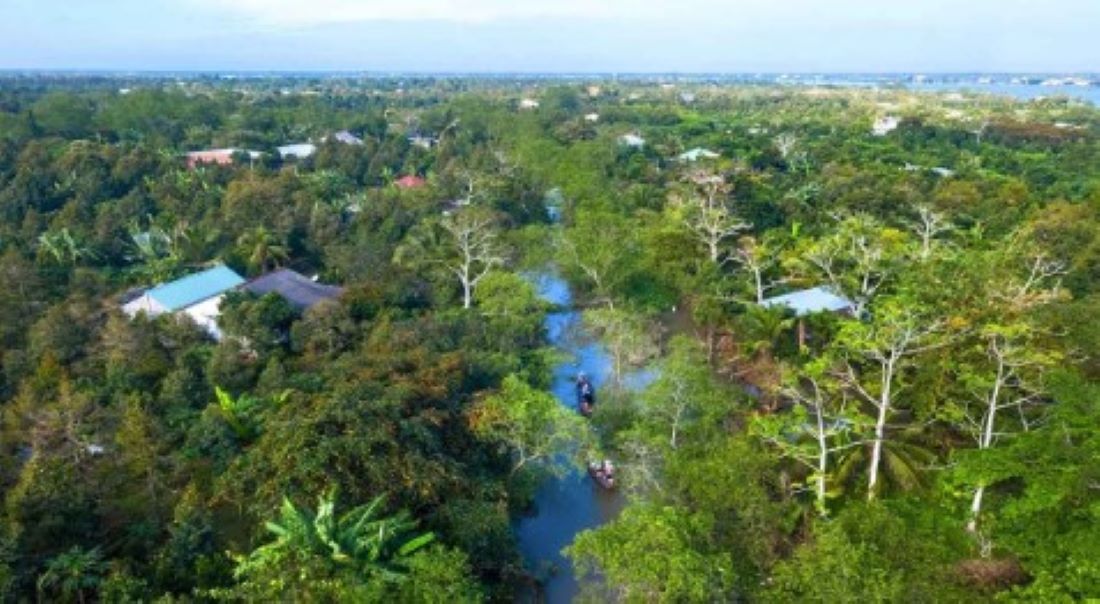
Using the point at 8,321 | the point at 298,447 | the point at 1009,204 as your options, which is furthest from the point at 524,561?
the point at 1009,204

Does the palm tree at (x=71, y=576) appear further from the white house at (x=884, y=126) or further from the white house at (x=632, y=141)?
the white house at (x=884, y=126)

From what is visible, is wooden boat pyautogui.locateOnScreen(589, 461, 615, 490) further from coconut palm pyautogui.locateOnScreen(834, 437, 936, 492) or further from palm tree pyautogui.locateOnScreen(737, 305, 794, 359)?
palm tree pyautogui.locateOnScreen(737, 305, 794, 359)

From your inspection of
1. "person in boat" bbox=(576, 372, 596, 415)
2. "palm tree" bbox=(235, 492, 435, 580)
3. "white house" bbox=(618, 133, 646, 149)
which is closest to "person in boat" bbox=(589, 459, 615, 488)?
"person in boat" bbox=(576, 372, 596, 415)

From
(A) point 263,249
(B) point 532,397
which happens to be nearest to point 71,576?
(B) point 532,397

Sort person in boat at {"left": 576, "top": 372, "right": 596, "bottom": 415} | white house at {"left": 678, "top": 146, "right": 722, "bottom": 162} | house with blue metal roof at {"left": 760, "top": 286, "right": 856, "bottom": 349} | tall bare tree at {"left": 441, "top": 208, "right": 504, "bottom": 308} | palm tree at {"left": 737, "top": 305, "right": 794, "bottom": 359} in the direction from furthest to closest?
white house at {"left": 678, "top": 146, "right": 722, "bottom": 162} → tall bare tree at {"left": 441, "top": 208, "right": 504, "bottom": 308} → house with blue metal roof at {"left": 760, "top": 286, "right": 856, "bottom": 349} → palm tree at {"left": 737, "top": 305, "right": 794, "bottom": 359} → person in boat at {"left": 576, "top": 372, "right": 596, "bottom": 415}

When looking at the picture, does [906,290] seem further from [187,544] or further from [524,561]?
[187,544]

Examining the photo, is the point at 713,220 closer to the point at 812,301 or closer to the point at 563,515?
the point at 812,301
